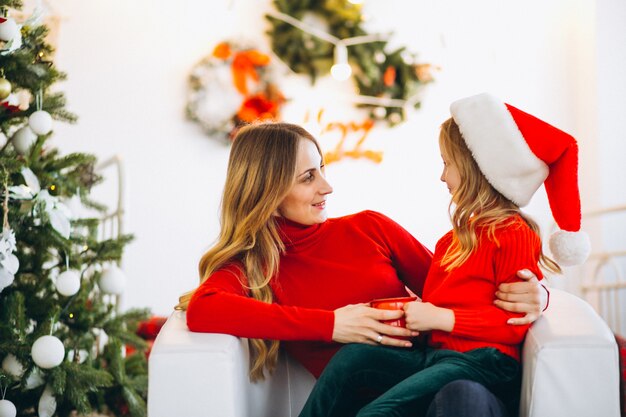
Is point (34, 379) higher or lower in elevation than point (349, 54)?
lower

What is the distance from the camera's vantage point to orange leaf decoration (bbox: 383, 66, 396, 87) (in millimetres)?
4188

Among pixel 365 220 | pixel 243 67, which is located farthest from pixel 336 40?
pixel 365 220

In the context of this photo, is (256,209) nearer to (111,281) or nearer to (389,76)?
(111,281)

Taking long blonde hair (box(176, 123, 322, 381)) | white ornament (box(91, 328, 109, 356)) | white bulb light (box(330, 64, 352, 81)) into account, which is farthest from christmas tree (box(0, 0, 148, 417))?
white bulb light (box(330, 64, 352, 81))

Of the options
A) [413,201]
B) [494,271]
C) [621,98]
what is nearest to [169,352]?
[494,271]

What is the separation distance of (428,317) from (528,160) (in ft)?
1.31

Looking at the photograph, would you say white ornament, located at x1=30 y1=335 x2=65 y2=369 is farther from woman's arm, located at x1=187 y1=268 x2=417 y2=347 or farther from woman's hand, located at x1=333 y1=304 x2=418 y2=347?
woman's hand, located at x1=333 y1=304 x2=418 y2=347

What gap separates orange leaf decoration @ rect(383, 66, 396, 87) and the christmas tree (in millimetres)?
2162

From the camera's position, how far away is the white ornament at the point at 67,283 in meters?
2.19

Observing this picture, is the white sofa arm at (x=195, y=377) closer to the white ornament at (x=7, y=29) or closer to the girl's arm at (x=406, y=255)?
the girl's arm at (x=406, y=255)

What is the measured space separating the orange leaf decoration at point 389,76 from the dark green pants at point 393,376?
8.81 feet

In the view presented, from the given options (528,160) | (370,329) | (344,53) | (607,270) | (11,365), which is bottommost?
(11,365)

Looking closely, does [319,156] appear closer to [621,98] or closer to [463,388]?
[463,388]

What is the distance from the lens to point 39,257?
90.8 inches
